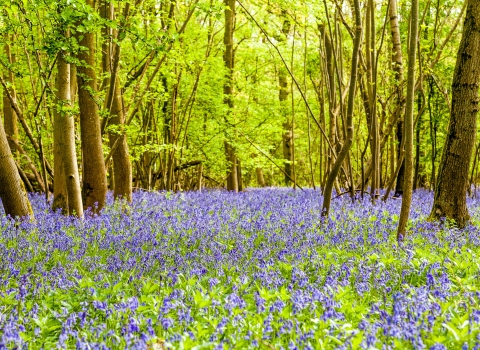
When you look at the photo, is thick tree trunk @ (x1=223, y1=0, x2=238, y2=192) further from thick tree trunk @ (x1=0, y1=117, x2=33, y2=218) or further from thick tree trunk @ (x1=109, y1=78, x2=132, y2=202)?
thick tree trunk @ (x1=0, y1=117, x2=33, y2=218)

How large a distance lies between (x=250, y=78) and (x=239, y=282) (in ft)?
58.1

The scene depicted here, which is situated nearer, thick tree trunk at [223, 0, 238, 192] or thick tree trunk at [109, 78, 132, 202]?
thick tree trunk at [109, 78, 132, 202]

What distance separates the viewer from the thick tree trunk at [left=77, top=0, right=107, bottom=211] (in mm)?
8508

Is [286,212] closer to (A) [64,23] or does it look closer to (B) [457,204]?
(B) [457,204]

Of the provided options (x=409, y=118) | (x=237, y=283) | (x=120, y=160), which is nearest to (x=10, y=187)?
(x=120, y=160)

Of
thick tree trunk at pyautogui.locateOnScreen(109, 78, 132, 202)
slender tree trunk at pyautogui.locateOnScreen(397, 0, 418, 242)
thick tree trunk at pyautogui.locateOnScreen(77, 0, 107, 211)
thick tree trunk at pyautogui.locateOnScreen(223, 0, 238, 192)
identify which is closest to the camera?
slender tree trunk at pyautogui.locateOnScreen(397, 0, 418, 242)

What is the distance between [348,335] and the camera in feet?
8.80

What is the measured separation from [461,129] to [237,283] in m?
4.81

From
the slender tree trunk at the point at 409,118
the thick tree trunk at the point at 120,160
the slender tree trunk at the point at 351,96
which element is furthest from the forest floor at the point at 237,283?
the thick tree trunk at the point at 120,160

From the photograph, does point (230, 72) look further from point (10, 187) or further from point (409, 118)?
point (409, 118)

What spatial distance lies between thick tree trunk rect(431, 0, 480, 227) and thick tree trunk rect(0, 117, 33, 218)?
20.0 feet

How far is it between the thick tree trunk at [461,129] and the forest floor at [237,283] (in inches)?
18.1

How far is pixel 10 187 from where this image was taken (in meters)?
7.09

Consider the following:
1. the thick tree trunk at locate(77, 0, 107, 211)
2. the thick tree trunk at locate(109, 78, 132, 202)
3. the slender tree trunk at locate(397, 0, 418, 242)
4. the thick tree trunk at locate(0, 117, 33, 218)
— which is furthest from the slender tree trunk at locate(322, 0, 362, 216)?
the thick tree trunk at locate(109, 78, 132, 202)
